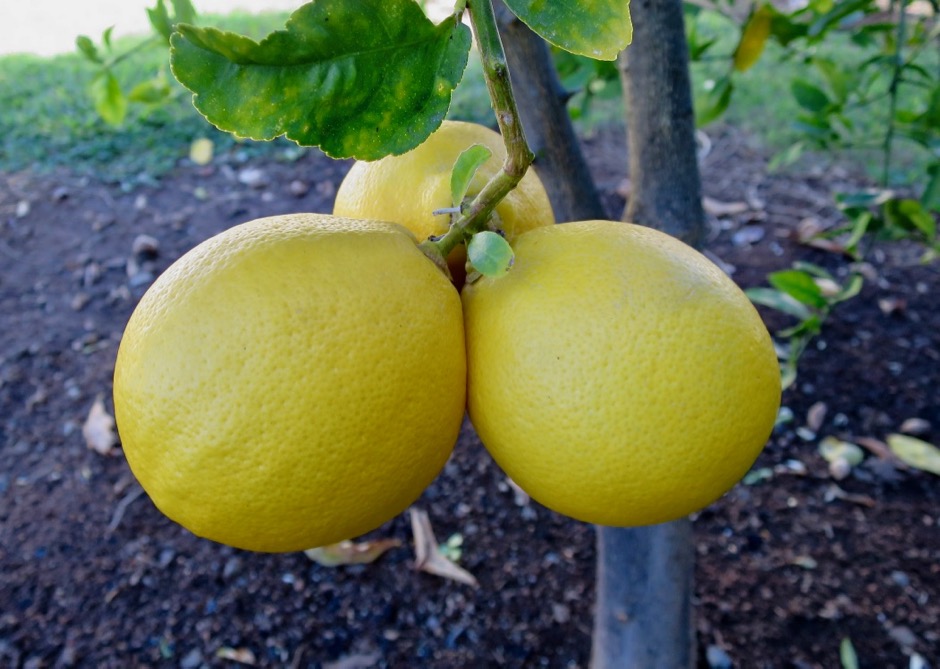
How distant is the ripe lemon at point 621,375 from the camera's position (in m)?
0.50

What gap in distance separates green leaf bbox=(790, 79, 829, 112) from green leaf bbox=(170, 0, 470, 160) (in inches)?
43.0

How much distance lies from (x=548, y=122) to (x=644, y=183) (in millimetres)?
165

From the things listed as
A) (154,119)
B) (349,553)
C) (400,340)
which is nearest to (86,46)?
(400,340)

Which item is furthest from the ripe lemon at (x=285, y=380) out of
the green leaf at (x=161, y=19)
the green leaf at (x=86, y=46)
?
the green leaf at (x=86, y=46)

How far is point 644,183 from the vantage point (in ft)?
3.35

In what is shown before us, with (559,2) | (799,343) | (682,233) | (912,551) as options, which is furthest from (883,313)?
(559,2)

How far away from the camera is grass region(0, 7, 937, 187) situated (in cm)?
313

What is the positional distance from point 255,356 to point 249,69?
0.17 m

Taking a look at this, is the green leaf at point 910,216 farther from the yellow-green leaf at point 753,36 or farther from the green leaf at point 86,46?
the green leaf at point 86,46

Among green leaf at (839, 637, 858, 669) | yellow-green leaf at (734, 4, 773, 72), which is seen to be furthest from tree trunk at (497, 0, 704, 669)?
green leaf at (839, 637, 858, 669)

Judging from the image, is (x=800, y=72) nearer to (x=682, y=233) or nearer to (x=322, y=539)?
(x=682, y=233)

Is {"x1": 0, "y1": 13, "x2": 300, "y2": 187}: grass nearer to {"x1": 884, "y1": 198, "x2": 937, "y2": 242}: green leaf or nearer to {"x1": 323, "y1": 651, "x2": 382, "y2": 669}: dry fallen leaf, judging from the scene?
{"x1": 323, "y1": 651, "x2": 382, "y2": 669}: dry fallen leaf

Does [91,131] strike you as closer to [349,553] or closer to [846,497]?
[349,553]

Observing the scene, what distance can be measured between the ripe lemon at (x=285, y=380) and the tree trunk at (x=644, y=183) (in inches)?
17.4
